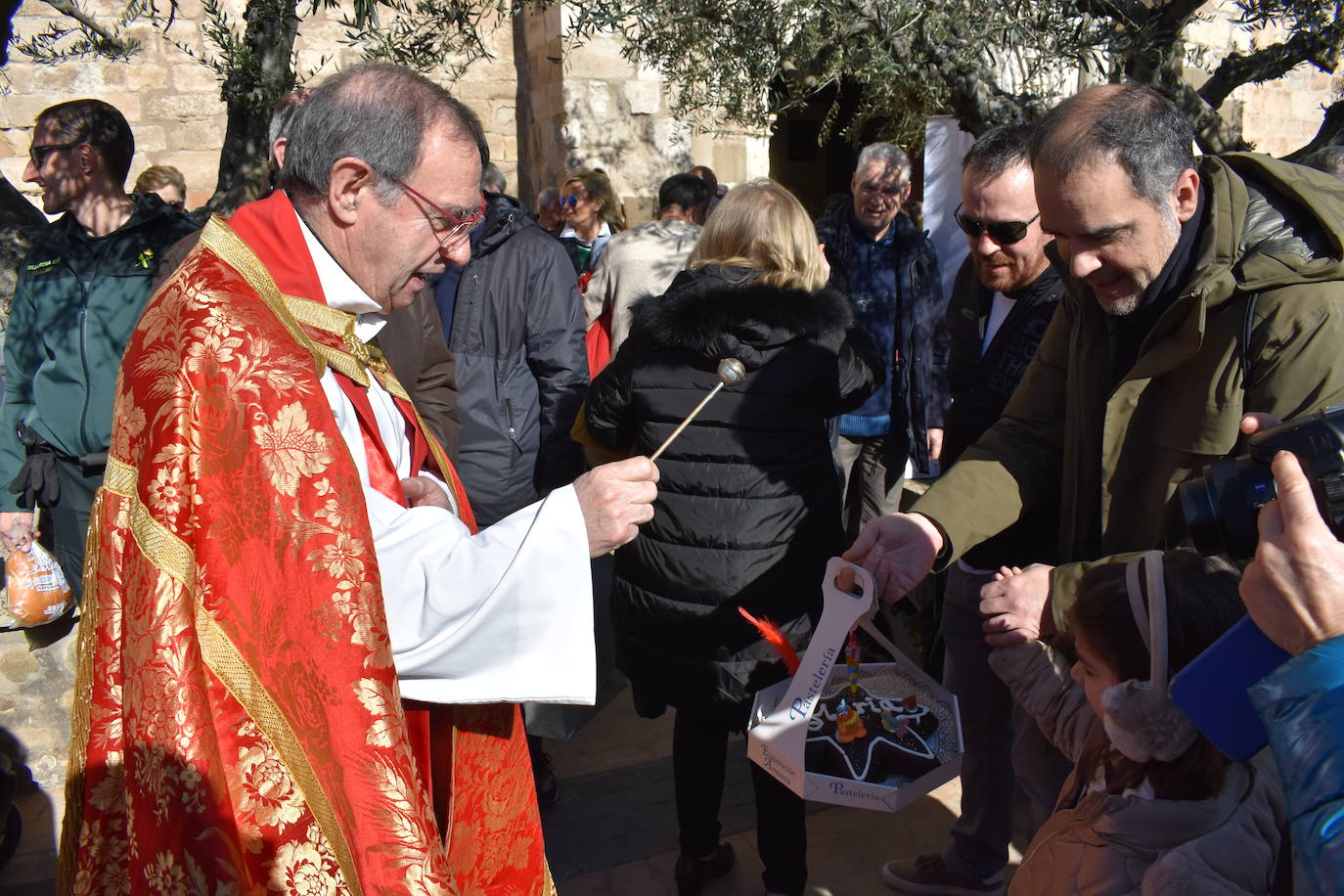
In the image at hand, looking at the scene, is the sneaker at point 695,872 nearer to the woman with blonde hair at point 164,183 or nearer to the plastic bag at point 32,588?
the plastic bag at point 32,588

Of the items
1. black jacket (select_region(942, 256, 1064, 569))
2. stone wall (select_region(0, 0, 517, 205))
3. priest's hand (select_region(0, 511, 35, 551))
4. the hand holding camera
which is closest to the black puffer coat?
black jacket (select_region(942, 256, 1064, 569))

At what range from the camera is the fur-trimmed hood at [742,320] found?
297 centimetres

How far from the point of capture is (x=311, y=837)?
59.8 inches

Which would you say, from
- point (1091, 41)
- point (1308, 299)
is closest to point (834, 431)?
point (1091, 41)

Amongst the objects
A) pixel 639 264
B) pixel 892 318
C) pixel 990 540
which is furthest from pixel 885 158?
pixel 990 540

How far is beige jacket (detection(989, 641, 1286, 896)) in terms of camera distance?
1576 mm

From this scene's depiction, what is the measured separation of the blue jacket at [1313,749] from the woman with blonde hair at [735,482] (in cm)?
194

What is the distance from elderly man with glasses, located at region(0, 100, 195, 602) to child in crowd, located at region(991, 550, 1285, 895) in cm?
331

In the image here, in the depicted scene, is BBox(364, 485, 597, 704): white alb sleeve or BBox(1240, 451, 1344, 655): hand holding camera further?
BBox(364, 485, 597, 704): white alb sleeve

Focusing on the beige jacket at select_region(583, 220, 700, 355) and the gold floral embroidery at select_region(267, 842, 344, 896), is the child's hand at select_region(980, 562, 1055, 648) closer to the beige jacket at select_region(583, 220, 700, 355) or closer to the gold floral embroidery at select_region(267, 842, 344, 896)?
the gold floral embroidery at select_region(267, 842, 344, 896)

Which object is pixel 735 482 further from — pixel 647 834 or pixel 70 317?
pixel 70 317

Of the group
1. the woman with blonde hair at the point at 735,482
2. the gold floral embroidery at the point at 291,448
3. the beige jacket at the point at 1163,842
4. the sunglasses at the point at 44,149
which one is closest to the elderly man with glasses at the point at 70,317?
the sunglasses at the point at 44,149

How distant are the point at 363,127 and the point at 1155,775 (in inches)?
69.2

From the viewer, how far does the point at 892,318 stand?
514 centimetres
